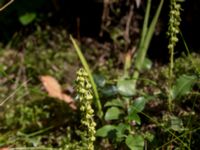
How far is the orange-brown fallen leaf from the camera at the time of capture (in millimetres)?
2898

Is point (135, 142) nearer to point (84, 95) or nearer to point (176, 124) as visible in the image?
point (176, 124)

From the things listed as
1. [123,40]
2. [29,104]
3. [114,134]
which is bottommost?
[114,134]

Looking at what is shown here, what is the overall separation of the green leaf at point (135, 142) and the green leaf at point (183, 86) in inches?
10.0

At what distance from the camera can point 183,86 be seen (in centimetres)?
213

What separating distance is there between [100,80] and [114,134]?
0.39 m

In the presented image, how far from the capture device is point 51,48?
345 cm

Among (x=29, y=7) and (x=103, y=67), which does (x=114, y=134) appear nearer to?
(x=103, y=67)

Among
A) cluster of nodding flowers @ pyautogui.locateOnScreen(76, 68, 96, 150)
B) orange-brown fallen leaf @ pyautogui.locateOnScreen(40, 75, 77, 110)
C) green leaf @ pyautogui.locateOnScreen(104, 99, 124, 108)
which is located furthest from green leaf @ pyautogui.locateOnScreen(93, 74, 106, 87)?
cluster of nodding flowers @ pyautogui.locateOnScreen(76, 68, 96, 150)

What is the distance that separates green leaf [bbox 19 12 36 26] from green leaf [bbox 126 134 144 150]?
1.59 meters

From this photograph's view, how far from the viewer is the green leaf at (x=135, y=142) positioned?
2029 millimetres

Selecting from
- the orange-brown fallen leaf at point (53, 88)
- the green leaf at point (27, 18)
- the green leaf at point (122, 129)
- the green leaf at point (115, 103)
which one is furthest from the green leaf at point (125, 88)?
the green leaf at point (27, 18)

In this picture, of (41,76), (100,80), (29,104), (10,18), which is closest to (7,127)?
(29,104)

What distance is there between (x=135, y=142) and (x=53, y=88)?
105 centimetres

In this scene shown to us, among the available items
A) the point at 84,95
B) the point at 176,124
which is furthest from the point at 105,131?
the point at 84,95
